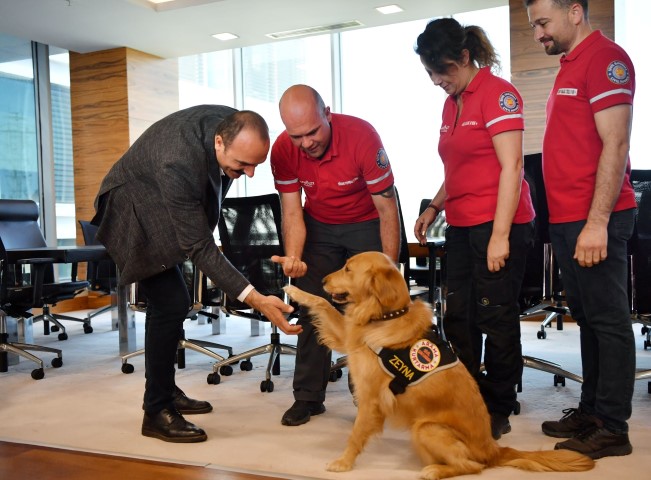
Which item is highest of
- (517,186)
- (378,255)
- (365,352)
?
(517,186)

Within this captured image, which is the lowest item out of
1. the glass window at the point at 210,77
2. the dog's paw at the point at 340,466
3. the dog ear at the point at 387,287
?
the dog's paw at the point at 340,466

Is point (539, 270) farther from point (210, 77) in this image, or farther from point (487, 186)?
point (210, 77)

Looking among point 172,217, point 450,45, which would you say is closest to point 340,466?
point 172,217

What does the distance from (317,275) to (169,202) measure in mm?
833

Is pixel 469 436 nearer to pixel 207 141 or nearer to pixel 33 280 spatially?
pixel 207 141

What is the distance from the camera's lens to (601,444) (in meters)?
2.34

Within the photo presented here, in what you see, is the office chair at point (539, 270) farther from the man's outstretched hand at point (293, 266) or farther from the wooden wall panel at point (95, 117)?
the wooden wall panel at point (95, 117)

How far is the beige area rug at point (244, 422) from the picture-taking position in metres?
2.36

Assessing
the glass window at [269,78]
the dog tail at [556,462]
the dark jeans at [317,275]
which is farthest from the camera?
the glass window at [269,78]

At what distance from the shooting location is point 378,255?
7.83 ft

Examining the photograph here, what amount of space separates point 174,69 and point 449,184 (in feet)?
23.1

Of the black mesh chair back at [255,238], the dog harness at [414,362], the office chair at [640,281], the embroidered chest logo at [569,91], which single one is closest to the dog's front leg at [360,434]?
the dog harness at [414,362]

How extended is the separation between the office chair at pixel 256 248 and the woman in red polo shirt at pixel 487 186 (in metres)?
1.53

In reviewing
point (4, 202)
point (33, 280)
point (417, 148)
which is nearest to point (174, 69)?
point (417, 148)
